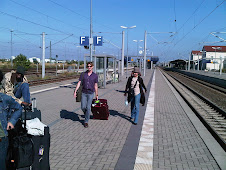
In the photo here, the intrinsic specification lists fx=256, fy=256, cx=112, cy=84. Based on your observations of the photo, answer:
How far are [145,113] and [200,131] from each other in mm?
2566

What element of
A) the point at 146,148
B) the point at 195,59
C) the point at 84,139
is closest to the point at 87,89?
the point at 84,139

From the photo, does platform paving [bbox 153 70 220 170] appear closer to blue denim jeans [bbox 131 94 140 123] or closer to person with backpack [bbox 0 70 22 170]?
blue denim jeans [bbox 131 94 140 123]

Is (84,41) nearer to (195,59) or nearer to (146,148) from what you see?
(146,148)

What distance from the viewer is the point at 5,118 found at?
2.95 meters

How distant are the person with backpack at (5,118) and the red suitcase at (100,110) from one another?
4423 mm

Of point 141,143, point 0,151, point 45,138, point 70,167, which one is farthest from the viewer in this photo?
point 141,143

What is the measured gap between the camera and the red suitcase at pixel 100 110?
24.7 feet

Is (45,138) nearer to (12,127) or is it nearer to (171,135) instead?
(12,127)

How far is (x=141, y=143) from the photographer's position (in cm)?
550

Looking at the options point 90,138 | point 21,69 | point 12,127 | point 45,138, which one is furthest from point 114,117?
point 12,127

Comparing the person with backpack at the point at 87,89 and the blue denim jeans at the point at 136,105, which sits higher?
the person with backpack at the point at 87,89

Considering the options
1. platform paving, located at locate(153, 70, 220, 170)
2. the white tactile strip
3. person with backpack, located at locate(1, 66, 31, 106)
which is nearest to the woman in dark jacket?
the white tactile strip

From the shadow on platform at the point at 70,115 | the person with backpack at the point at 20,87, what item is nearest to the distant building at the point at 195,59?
the shadow on platform at the point at 70,115

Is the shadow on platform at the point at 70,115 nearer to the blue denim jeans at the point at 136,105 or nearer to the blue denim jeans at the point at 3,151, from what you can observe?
the blue denim jeans at the point at 136,105
